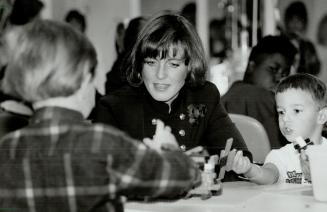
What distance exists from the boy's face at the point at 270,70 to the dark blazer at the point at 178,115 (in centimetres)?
90

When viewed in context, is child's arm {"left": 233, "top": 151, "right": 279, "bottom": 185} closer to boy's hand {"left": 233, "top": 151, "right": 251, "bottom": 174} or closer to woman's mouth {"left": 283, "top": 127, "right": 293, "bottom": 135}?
boy's hand {"left": 233, "top": 151, "right": 251, "bottom": 174}

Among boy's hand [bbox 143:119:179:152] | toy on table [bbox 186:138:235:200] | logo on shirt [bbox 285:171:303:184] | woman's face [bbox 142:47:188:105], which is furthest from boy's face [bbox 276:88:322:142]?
boy's hand [bbox 143:119:179:152]

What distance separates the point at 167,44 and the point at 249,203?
555 millimetres

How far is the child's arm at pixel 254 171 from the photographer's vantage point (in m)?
1.31

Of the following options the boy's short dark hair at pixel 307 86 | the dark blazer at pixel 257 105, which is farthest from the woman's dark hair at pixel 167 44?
the dark blazer at pixel 257 105

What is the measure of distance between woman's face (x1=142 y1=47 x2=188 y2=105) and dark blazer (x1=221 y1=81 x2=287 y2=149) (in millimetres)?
707

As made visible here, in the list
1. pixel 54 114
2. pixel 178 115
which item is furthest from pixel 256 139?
pixel 54 114

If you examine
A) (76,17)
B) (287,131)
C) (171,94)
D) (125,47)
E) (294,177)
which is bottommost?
(294,177)

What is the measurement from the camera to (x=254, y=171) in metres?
1.36

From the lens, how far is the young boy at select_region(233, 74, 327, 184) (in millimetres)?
1574

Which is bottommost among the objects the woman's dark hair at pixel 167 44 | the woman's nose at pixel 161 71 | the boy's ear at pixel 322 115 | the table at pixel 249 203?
the table at pixel 249 203

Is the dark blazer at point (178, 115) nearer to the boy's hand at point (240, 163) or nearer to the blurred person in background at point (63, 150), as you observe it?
the boy's hand at point (240, 163)

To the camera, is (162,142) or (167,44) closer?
(162,142)

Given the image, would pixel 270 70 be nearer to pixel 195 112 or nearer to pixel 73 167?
pixel 195 112
